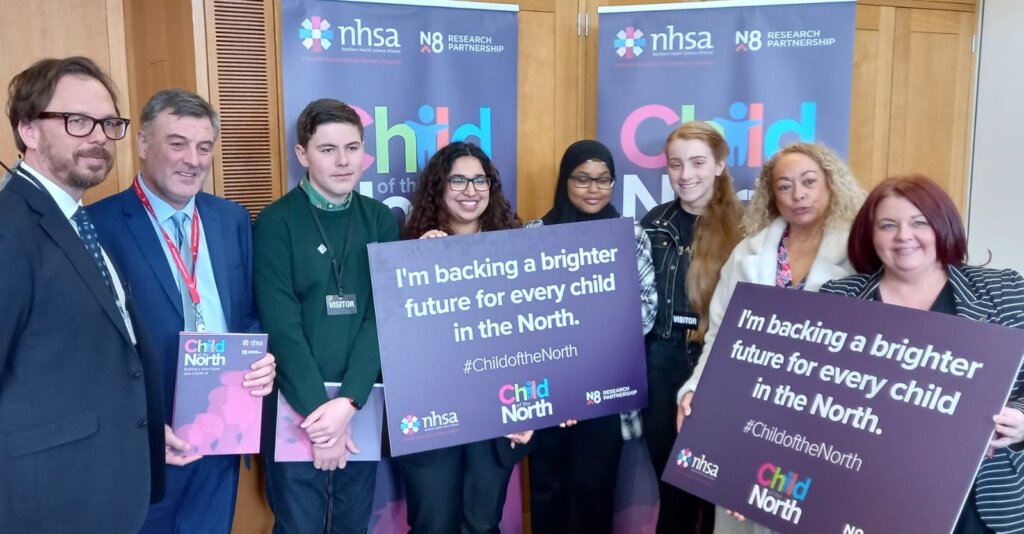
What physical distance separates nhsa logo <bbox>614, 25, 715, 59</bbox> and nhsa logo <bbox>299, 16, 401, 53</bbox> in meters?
1.08

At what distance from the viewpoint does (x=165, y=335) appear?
2088mm

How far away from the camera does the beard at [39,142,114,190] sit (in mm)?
1659

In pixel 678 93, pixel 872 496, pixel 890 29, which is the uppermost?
pixel 890 29

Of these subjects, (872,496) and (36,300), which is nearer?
(36,300)

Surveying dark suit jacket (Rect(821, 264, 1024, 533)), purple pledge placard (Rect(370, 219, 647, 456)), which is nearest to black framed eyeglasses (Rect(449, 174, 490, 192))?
purple pledge placard (Rect(370, 219, 647, 456))

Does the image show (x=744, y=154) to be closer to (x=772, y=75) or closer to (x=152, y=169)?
(x=772, y=75)

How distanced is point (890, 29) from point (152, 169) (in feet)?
11.9

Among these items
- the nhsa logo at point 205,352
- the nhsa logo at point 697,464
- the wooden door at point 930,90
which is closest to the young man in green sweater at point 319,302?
the nhsa logo at point 205,352

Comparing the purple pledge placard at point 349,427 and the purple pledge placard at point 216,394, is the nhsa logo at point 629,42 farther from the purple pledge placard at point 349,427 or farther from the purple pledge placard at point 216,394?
the purple pledge placard at point 216,394

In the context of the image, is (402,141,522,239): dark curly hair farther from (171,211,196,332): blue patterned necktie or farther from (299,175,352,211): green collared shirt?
(171,211,196,332): blue patterned necktie

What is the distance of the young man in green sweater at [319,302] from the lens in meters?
2.24

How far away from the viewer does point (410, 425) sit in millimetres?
2250

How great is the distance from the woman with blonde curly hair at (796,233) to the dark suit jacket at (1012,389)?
39cm

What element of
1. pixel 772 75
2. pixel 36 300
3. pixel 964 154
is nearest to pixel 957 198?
pixel 964 154
